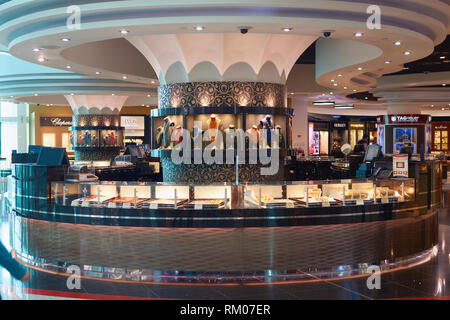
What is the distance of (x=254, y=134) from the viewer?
913 centimetres

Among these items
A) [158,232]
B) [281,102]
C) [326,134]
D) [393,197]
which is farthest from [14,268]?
[326,134]

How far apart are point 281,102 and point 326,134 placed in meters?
24.5

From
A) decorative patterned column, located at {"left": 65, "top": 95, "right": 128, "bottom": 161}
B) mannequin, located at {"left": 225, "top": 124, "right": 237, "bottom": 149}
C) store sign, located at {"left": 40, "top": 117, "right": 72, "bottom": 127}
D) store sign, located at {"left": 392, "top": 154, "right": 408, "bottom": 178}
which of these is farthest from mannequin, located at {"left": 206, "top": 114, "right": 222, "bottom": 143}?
store sign, located at {"left": 40, "top": 117, "right": 72, "bottom": 127}

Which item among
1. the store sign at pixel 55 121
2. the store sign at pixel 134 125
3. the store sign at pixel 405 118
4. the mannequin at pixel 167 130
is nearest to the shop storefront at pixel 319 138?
→ the store sign at pixel 405 118

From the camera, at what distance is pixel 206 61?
8.89m

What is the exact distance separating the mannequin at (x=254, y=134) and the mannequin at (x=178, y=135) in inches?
49.5

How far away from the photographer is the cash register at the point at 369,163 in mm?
10711

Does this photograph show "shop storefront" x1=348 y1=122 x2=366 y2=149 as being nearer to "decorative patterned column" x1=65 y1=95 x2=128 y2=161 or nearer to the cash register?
"decorative patterned column" x1=65 y1=95 x2=128 y2=161

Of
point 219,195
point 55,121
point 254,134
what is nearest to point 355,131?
point 55,121

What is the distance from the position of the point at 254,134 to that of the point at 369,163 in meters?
3.34

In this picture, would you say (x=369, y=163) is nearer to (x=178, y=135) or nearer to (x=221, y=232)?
(x=178, y=135)

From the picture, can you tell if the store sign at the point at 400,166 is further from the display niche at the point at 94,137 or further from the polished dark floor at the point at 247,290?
the display niche at the point at 94,137
